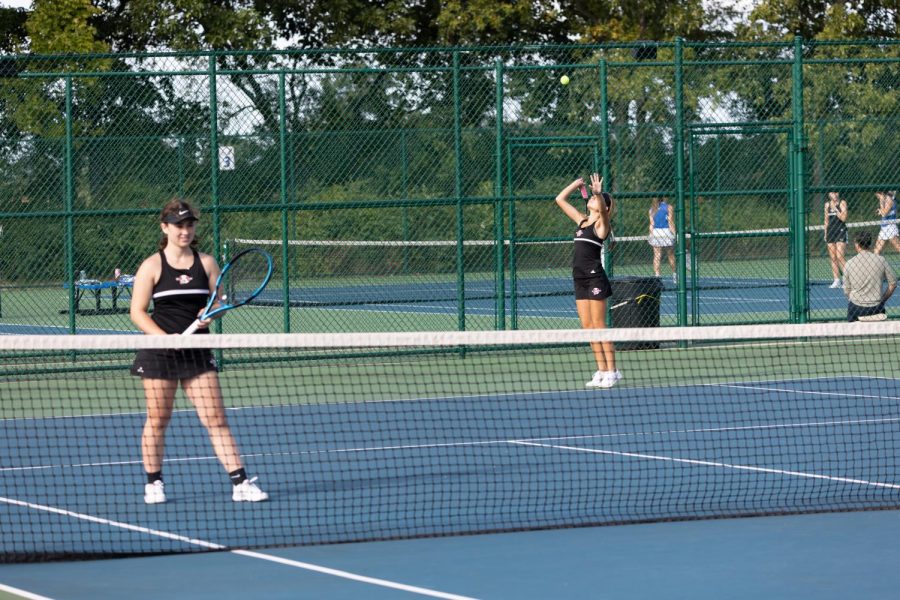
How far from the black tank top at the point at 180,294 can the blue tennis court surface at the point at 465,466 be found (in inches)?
36.1

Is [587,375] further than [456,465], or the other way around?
[587,375]

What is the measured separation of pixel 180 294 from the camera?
27.1 ft

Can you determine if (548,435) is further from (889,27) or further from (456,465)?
(889,27)

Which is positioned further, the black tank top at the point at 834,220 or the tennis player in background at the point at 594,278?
the black tank top at the point at 834,220

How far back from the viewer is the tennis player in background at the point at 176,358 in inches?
323

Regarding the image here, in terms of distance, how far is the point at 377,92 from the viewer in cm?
2553

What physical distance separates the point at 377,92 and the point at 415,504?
58.6 ft

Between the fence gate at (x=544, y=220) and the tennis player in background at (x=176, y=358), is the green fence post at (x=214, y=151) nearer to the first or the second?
the tennis player in background at (x=176, y=358)

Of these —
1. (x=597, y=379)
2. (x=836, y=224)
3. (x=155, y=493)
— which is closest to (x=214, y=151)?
(x=597, y=379)

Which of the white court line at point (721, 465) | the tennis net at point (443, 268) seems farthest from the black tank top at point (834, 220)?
the white court line at point (721, 465)

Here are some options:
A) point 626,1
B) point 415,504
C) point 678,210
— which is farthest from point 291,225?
point 415,504

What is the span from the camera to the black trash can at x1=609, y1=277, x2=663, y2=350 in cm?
1628

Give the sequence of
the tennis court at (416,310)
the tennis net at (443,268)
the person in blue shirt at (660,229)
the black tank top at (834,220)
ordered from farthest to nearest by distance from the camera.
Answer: the person in blue shirt at (660,229)
the tennis net at (443,268)
the black tank top at (834,220)
the tennis court at (416,310)

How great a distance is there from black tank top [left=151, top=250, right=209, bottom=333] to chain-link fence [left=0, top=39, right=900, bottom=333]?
24.2 ft
